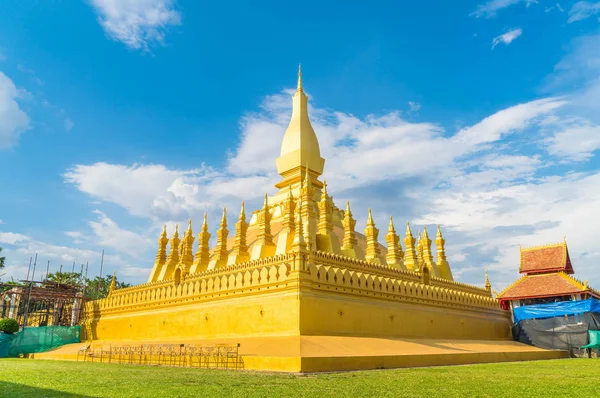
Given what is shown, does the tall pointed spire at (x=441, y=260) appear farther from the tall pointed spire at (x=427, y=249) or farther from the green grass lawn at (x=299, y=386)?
the green grass lawn at (x=299, y=386)

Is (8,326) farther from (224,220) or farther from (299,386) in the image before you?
Answer: (299,386)

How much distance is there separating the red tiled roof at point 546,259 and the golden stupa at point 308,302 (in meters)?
5.14

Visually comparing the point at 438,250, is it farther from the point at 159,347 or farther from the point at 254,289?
the point at 159,347

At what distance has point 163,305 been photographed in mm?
20906

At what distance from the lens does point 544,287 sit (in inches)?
1112

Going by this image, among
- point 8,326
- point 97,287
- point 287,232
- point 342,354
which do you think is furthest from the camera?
point 97,287

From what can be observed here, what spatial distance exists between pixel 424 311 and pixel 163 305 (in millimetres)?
12118

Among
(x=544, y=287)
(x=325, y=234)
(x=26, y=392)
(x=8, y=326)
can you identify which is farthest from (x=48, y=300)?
(x=544, y=287)

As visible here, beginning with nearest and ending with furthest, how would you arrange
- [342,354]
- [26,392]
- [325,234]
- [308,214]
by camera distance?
[26,392]
[342,354]
[308,214]
[325,234]

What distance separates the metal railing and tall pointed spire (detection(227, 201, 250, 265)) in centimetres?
602

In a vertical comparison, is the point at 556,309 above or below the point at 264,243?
below

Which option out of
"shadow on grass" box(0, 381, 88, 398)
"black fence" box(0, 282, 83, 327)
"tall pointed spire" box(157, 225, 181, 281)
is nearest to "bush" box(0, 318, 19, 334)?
"black fence" box(0, 282, 83, 327)

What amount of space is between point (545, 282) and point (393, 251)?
40.3 feet

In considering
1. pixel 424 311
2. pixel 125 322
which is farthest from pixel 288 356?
pixel 125 322
